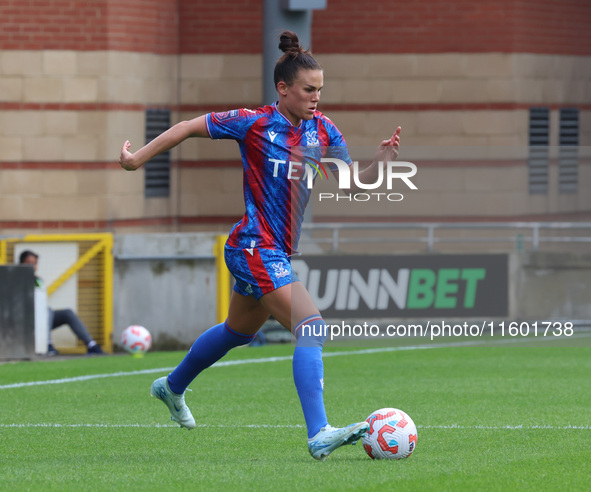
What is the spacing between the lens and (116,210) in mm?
19078

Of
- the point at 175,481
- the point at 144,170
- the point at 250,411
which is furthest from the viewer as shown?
the point at 144,170

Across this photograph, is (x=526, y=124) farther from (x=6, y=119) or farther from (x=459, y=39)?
(x=6, y=119)

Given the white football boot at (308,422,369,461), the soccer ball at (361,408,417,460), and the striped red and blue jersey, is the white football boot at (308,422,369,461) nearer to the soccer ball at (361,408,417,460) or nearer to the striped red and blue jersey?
the soccer ball at (361,408,417,460)

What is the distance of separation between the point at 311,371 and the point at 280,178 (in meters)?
1.13

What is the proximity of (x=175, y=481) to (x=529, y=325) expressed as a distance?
11665 millimetres

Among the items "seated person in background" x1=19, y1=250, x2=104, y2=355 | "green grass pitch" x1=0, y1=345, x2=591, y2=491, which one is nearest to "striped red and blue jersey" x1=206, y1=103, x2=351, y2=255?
"green grass pitch" x1=0, y1=345, x2=591, y2=491

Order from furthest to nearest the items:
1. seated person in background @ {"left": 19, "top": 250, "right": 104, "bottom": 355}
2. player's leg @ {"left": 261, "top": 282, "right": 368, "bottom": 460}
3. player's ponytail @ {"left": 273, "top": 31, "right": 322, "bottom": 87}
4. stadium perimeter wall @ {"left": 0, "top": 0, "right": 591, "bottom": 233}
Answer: stadium perimeter wall @ {"left": 0, "top": 0, "right": 591, "bottom": 233}, seated person in background @ {"left": 19, "top": 250, "right": 104, "bottom": 355}, player's ponytail @ {"left": 273, "top": 31, "right": 322, "bottom": 87}, player's leg @ {"left": 261, "top": 282, "right": 368, "bottom": 460}

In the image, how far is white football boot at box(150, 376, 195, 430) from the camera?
26.8 ft

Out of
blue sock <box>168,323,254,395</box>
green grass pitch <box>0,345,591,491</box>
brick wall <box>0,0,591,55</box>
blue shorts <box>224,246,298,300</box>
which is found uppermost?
brick wall <box>0,0,591,55</box>

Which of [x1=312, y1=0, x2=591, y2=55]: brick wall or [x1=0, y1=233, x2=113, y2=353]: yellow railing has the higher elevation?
[x1=312, y1=0, x2=591, y2=55]: brick wall

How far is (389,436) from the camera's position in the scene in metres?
7.18

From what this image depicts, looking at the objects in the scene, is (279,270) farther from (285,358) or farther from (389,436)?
(285,358)

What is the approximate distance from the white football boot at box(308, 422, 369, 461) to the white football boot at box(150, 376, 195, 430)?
1393 mm

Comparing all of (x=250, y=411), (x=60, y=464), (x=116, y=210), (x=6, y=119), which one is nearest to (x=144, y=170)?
(x=116, y=210)
